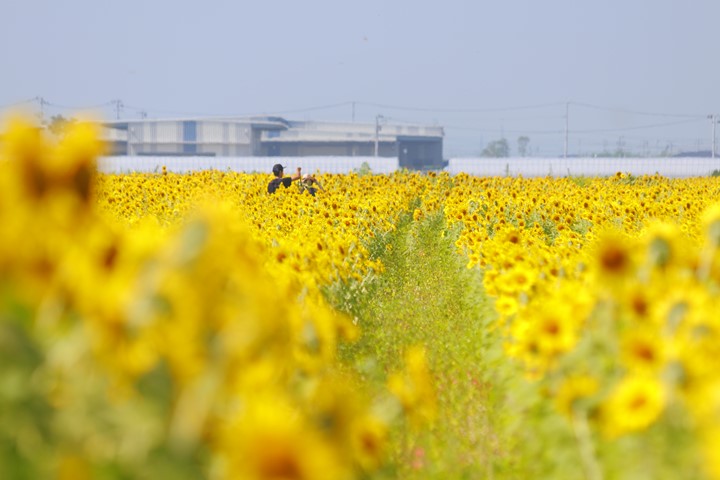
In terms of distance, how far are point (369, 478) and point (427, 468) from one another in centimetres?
56

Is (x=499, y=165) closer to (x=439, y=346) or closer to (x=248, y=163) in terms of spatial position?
(x=248, y=163)

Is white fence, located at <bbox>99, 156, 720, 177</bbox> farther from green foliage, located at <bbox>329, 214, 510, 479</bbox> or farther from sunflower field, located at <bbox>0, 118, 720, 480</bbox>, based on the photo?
sunflower field, located at <bbox>0, 118, 720, 480</bbox>

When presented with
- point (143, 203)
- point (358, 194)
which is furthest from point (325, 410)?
point (358, 194)

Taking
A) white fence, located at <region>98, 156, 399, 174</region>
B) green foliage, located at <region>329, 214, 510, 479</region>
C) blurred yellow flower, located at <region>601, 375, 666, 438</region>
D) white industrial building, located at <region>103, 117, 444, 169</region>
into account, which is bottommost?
green foliage, located at <region>329, 214, 510, 479</region>

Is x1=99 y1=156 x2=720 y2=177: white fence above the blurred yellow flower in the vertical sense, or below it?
above

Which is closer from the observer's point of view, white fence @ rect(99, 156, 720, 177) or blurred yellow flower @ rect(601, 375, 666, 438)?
blurred yellow flower @ rect(601, 375, 666, 438)

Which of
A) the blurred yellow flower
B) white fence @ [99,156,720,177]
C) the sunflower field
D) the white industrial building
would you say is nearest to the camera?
the sunflower field

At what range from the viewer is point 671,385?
3102mm

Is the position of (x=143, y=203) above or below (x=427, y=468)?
above

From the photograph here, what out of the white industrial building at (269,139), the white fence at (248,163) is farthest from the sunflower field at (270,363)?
the white industrial building at (269,139)

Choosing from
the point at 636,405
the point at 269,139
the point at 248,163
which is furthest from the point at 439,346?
the point at 269,139

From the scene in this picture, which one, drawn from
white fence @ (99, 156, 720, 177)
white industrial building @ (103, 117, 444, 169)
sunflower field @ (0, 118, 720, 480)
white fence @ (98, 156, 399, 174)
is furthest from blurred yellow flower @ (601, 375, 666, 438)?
white industrial building @ (103, 117, 444, 169)

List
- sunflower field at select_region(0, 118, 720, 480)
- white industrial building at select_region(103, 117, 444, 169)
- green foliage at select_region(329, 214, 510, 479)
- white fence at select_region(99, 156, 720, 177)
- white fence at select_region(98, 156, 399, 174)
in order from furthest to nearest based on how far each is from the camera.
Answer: white industrial building at select_region(103, 117, 444, 169), white fence at select_region(99, 156, 720, 177), white fence at select_region(98, 156, 399, 174), green foliage at select_region(329, 214, 510, 479), sunflower field at select_region(0, 118, 720, 480)

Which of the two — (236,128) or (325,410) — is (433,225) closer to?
(325,410)
